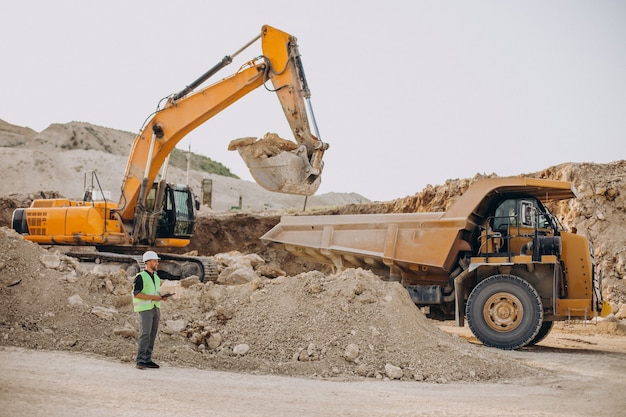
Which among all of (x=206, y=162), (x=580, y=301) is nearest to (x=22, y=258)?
(x=580, y=301)

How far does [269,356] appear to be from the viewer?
30.0ft

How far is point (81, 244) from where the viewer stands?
15727mm

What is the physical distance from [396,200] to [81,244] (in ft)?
39.8

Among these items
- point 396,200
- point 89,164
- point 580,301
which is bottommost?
point 580,301

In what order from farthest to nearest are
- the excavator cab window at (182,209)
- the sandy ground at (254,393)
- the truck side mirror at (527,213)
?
1. the excavator cab window at (182,209)
2. the truck side mirror at (527,213)
3. the sandy ground at (254,393)

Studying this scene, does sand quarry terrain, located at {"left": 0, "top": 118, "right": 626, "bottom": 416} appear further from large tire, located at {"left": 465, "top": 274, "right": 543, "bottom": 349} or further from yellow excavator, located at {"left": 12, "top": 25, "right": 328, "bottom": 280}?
yellow excavator, located at {"left": 12, "top": 25, "right": 328, "bottom": 280}

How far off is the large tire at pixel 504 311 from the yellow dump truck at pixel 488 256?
0.02 metres

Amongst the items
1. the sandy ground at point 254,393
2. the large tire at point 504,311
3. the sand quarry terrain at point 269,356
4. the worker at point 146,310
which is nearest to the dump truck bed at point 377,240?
the large tire at point 504,311

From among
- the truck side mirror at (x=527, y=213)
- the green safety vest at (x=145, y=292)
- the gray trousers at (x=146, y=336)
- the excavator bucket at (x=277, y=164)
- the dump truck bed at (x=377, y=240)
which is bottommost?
the gray trousers at (x=146, y=336)

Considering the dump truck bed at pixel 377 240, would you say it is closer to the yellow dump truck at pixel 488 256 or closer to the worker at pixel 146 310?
the yellow dump truck at pixel 488 256

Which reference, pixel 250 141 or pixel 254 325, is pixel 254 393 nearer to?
pixel 254 325

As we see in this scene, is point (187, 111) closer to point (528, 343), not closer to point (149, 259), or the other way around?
point (149, 259)

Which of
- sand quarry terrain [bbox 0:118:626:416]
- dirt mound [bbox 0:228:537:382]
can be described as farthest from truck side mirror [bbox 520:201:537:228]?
dirt mound [bbox 0:228:537:382]

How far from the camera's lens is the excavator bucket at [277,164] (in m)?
12.3
